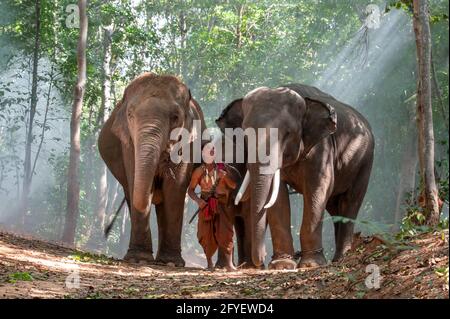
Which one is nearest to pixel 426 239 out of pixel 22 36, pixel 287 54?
pixel 22 36

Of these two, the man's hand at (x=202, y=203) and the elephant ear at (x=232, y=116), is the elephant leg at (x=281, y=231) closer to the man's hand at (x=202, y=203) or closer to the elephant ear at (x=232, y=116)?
the man's hand at (x=202, y=203)

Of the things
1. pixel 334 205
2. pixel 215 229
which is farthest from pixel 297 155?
pixel 334 205

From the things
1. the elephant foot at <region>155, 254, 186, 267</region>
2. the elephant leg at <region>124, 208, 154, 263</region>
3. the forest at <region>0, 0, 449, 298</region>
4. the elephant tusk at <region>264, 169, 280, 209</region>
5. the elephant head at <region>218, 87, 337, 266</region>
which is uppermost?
the forest at <region>0, 0, 449, 298</region>

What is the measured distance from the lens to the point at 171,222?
1384 cm

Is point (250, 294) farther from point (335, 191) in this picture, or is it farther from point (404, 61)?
point (404, 61)

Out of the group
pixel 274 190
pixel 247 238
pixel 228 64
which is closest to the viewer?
pixel 274 190

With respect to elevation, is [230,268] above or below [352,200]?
below

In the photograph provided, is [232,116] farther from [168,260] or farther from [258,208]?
[258,208]

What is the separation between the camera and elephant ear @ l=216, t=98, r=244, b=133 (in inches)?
540

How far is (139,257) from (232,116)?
2.50 m

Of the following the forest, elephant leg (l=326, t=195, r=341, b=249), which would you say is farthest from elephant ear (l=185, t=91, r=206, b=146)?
the forest

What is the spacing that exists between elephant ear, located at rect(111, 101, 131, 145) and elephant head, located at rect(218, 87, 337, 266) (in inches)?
69.2

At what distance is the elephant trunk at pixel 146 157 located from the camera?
40.9 feet

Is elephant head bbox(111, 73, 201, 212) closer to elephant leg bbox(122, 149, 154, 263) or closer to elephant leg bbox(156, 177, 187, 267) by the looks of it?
elephant leg bbox(122, 149, 154, 263)
